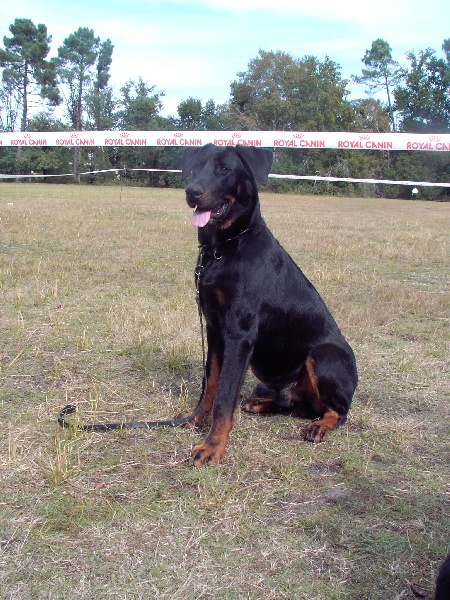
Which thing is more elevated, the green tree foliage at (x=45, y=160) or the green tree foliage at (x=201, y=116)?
the green tree foliage at (x=201, y=116)

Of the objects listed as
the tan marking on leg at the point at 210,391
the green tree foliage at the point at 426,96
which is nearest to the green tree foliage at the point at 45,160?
the green tree foliage at the point at 426,96

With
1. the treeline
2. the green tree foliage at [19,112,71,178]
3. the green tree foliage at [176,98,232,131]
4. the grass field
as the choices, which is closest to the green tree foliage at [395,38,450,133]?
the treeline

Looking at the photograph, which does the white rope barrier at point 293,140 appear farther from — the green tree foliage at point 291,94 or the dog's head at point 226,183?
the dog's head at point 226,183

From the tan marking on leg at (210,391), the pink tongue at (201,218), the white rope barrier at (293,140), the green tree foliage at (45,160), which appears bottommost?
the tan marking on leg at (210,391)

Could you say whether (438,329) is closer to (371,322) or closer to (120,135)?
(371,322)

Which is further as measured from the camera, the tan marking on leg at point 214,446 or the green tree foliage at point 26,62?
the green tree foliage at point 26,62

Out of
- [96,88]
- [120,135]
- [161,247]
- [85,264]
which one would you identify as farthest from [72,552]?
[96,88]

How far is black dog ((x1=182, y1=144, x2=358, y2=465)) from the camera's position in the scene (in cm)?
309

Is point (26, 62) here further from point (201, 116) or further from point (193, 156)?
point (193, 156)

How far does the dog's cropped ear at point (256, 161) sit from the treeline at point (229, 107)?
110ft

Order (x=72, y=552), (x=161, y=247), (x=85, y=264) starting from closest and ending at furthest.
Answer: (x=72, y=552)
(x=85, y=264)
(x=161, y=247)

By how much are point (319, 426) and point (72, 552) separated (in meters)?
1.54

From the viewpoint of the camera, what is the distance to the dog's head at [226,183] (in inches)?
121

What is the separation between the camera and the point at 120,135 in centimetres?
2727
